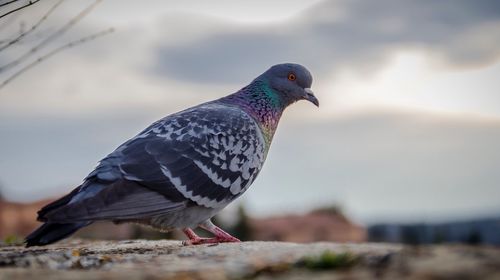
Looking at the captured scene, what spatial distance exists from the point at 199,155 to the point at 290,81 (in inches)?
88.7

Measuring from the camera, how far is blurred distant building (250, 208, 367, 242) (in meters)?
27.7

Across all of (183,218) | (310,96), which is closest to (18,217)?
(310,96)

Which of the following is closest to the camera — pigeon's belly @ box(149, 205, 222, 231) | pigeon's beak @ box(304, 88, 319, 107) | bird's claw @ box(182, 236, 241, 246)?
pigeon's belly @ box(149, 205, 222, 231)

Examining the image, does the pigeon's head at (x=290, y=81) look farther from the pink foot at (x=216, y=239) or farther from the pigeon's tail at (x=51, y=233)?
the pigeon's tail at (x=51, y=233)

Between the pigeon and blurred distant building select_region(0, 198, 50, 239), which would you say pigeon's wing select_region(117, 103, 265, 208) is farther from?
blurred distant building select_region(0, 198, 50, 239)

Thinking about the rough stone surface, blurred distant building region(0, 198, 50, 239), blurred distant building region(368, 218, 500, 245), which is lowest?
the rough stone surface

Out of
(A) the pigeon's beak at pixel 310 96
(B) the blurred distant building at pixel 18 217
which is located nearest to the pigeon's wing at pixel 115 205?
(A) the pigeon's beak at pixel 310 96

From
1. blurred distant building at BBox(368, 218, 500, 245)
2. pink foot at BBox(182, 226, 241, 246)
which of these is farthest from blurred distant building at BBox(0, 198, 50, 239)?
pink foot at BBox(182, 226, 241, 246)

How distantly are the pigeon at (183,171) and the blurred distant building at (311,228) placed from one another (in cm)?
1738

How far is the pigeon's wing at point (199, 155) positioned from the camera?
25.7 feet

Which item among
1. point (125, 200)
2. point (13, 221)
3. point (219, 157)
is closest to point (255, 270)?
point (125, 200)

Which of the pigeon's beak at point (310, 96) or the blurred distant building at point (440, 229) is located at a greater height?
the blurred distant building at point (440, 229)

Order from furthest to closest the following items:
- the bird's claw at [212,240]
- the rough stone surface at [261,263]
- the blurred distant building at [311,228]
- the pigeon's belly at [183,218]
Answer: the blurred distant building at [311,228]
the bird's claw at [212,240]
the pigeon's belly at [183,218]
the rough stone surface at [261,263]

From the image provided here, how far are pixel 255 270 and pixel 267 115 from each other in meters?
4.42
